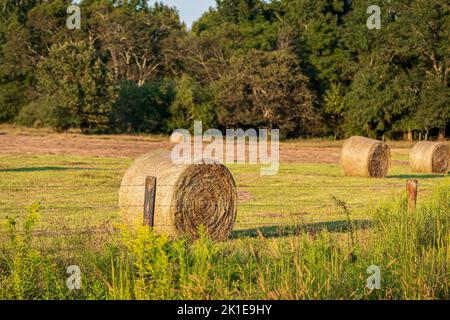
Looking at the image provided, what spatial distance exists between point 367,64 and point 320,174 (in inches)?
1323

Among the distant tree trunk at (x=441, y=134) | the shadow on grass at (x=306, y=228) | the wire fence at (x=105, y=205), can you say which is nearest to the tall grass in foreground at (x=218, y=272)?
the wire fence at (x=105, y=205)

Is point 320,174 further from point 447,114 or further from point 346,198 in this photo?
point 447,114

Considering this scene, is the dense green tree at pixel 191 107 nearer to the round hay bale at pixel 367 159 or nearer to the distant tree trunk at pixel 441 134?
the distant tree trunk at pixel 441 134

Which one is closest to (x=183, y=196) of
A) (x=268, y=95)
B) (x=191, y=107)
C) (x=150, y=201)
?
(x=150, y=201)

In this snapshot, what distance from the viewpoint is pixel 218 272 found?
27.8ft

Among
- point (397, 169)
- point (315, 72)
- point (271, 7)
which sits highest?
point (271, 7)

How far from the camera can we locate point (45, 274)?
27.3ft

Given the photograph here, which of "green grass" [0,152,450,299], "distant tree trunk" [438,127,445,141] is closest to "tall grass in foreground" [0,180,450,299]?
"green grass" [0,152,450,299]

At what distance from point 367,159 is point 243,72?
31154mm

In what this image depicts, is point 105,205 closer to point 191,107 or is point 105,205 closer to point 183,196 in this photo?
point 183,196

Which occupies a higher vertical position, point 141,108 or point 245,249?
point 141,108

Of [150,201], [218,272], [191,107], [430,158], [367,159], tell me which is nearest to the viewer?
[218,272]

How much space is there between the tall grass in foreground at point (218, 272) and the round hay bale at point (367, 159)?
18.0 metres
